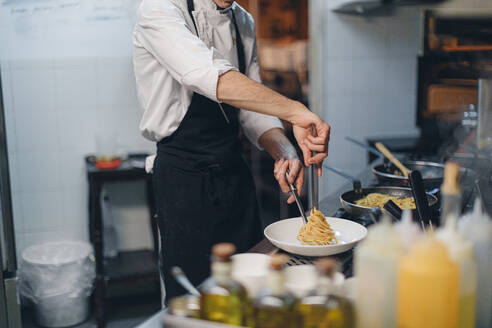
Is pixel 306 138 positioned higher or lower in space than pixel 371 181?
higher

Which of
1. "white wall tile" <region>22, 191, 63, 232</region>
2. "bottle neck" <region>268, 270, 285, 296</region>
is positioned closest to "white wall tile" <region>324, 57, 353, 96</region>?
"white wall tile" <region>22, 191, 63, 232</region>

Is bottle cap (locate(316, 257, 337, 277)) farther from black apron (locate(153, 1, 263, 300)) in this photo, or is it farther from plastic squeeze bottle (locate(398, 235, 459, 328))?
black apron (locate(153, 1, 263, 300))

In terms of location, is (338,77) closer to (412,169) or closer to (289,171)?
(412,169)

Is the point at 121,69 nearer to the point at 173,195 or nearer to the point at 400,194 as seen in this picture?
the point at 173,195

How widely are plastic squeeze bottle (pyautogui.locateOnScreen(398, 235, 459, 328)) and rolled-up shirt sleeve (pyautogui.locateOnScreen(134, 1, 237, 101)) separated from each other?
87cm

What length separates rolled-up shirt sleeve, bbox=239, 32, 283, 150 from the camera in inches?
82.7

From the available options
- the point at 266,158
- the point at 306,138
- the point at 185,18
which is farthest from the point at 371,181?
the point at 266,158

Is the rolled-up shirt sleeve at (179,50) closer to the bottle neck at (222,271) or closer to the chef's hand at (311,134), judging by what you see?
the chef's hand at (311,134)

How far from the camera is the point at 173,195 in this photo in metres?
1.89

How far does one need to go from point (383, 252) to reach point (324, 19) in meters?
2.87

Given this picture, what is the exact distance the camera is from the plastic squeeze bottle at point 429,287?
32.1 inches

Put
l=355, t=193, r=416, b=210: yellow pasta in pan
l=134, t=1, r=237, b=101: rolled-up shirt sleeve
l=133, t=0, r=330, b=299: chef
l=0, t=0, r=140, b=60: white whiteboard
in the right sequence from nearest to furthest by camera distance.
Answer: l=134, t=1, r=237, b=101: rolled-up shirt sleeve
l=355, t=193, r=416, b=210: yellow pasta in pan
l=133, t=0, r=330, b=299: chef
l=0, t=0, r=140, b=60: white whiteboard

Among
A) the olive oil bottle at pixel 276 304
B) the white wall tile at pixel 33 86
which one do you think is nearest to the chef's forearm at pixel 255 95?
the olive oil bottle at pixel 276 304

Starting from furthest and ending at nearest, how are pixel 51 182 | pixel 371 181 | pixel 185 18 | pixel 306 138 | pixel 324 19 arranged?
pixel 324 19 < pixel 51 182 < pixel 371 181 < pixel 185 18 < pixel 306 138
